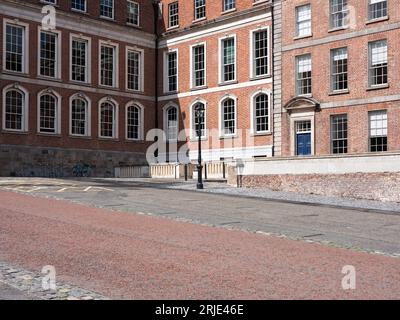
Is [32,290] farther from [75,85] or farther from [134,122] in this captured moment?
[134,122]

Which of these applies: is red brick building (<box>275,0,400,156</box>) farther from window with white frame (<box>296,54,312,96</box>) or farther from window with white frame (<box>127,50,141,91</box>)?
window with white frame (<box>127,50,141,91</box>)

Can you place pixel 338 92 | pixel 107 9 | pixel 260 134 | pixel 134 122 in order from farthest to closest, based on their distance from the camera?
pixel 134 122, pixel 107 9, pixel 260 134, pixel 338 92

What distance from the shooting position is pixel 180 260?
34.5 ft

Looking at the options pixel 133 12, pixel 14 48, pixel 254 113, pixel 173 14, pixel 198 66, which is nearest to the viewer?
pixel 14 48

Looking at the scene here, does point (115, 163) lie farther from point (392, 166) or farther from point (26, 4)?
point (392, 166)

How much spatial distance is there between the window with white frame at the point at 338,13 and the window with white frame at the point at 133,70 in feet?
61.6

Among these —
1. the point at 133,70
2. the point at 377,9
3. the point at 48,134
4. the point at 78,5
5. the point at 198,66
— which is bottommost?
the point at 48,134

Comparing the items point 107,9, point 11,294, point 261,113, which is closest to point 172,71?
point 107,9

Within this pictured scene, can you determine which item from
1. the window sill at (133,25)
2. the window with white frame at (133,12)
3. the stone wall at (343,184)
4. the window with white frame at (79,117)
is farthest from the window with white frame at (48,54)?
the stone wall at (343,184)

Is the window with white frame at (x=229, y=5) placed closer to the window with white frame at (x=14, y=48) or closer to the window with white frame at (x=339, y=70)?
the window with white frame at (x=339, y=70)

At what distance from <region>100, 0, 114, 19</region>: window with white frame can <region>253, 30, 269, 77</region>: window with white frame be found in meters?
12.4

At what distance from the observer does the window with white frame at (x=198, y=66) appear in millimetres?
44500

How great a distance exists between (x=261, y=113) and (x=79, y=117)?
44.4ft

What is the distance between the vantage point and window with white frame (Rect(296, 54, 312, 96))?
1368 inches
